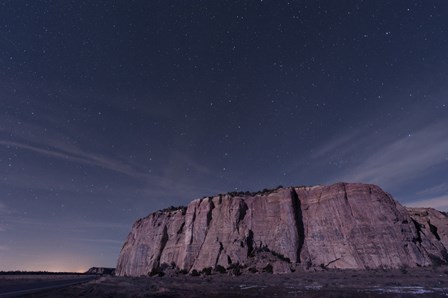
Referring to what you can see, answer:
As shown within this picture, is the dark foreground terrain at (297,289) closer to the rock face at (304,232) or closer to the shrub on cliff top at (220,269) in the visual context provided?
the rock face at (304,232)

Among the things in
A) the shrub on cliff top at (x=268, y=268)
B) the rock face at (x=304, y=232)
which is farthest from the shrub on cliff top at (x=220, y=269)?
the shrub on cliff top at (x=268, y=268)

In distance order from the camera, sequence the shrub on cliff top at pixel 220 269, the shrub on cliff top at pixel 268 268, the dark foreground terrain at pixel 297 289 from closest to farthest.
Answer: the dark foreground terrain at pixel 297 289
the shrub on cliff top at pixel 268 268
the shrub on cliff top at pixel 220 269

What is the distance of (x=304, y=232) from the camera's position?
71.6m

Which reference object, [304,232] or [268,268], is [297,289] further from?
[304,232]

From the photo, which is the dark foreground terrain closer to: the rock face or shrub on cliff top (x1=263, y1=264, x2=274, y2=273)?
the rock face

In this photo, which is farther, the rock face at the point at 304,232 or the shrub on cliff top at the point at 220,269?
the shrub on cliff top at the point at 220,269

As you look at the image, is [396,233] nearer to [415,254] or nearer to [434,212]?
[415,254]

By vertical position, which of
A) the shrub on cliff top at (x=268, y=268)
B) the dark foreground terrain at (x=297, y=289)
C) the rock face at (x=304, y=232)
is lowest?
the dark foreground terrain at (x=297, y=289)

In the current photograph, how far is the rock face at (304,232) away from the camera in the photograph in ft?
200

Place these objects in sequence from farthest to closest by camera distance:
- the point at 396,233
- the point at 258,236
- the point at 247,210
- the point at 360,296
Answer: the point at 247,210 → the point at 258,236 → the point at 396,233 → the point at 360,296

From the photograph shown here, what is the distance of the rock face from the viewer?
200 ft

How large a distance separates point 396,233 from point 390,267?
8462mm

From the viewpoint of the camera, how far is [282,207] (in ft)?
252

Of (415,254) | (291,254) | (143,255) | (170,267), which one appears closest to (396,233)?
(415,254)
